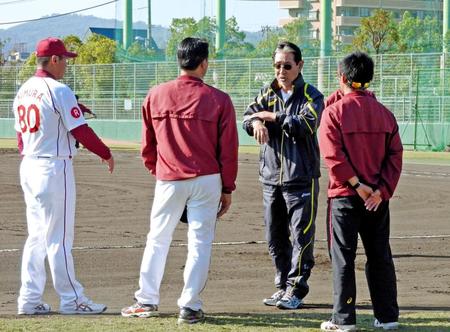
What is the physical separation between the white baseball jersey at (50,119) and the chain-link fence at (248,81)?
31.9 m

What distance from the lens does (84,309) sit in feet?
30.4

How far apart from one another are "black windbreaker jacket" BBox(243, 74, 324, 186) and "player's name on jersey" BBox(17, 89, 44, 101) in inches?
70.4

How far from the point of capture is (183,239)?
1427 cm

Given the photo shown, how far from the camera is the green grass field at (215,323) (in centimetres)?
853

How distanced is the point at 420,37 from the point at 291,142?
140 ft

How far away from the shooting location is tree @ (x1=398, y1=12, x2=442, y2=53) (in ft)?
152

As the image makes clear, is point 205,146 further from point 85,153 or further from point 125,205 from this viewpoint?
point 85,153

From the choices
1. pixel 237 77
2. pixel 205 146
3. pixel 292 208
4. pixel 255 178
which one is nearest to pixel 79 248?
pixel 292 208

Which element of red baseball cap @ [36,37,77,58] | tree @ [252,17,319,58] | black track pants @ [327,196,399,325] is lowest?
black track pants @ [327,196,399,325]

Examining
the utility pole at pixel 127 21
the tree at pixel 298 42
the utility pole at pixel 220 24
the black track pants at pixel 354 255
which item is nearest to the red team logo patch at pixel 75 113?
the black track pants at pixel 354 255

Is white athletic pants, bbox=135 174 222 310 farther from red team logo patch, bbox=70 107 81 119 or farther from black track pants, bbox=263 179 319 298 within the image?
black track pants, bbox=263 179 319 298

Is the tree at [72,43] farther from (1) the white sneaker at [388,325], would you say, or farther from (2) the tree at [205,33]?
(1) the white sneaker at [388,325]

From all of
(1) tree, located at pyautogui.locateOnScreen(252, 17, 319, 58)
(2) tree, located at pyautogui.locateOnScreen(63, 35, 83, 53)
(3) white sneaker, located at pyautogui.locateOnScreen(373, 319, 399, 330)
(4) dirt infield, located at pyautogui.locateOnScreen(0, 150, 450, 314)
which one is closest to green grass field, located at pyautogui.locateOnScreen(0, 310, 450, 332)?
(3) white sneaker, located at pyautogui.locateOnScreen(373, 319, 399, 330)

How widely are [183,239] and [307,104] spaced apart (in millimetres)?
4672
